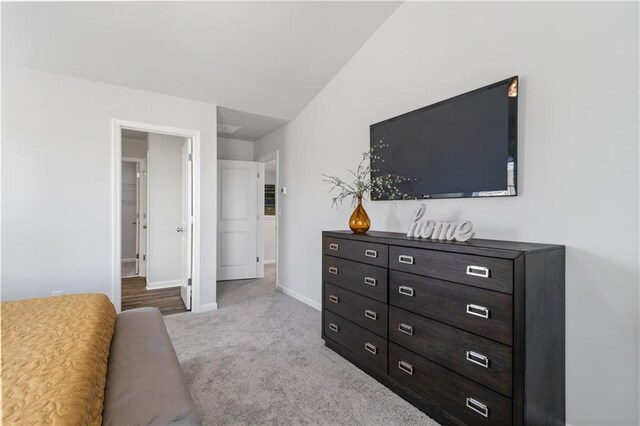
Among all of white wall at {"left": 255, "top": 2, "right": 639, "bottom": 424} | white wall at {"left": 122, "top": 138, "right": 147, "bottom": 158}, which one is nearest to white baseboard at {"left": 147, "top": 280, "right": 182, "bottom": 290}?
white wall at {"left": 122, "top": 138, "right": 147, "bottom": 158}

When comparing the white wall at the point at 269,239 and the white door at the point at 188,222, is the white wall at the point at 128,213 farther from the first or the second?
the white door at the point at 188,222

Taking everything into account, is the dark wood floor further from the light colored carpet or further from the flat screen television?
the flat screen television

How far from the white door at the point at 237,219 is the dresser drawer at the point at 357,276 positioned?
9.46ft

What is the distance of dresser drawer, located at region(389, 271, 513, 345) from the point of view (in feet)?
4.72

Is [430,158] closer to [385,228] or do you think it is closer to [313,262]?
[385,228]

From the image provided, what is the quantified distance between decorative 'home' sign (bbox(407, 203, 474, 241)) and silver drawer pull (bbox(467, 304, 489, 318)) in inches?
15.6

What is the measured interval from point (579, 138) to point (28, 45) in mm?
4052

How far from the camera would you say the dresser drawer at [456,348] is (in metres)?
1.44

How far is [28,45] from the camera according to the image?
255 cm

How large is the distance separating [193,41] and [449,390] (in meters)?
3.30

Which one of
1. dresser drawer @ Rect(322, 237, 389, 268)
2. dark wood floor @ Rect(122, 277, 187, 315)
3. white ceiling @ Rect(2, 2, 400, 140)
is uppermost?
white ceiling @ Rect(2, 2, 400, 140)

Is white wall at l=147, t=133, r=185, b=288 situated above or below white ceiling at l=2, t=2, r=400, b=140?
below

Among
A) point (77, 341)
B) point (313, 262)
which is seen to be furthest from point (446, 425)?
point (313, 262)

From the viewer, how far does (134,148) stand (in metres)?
5.32
